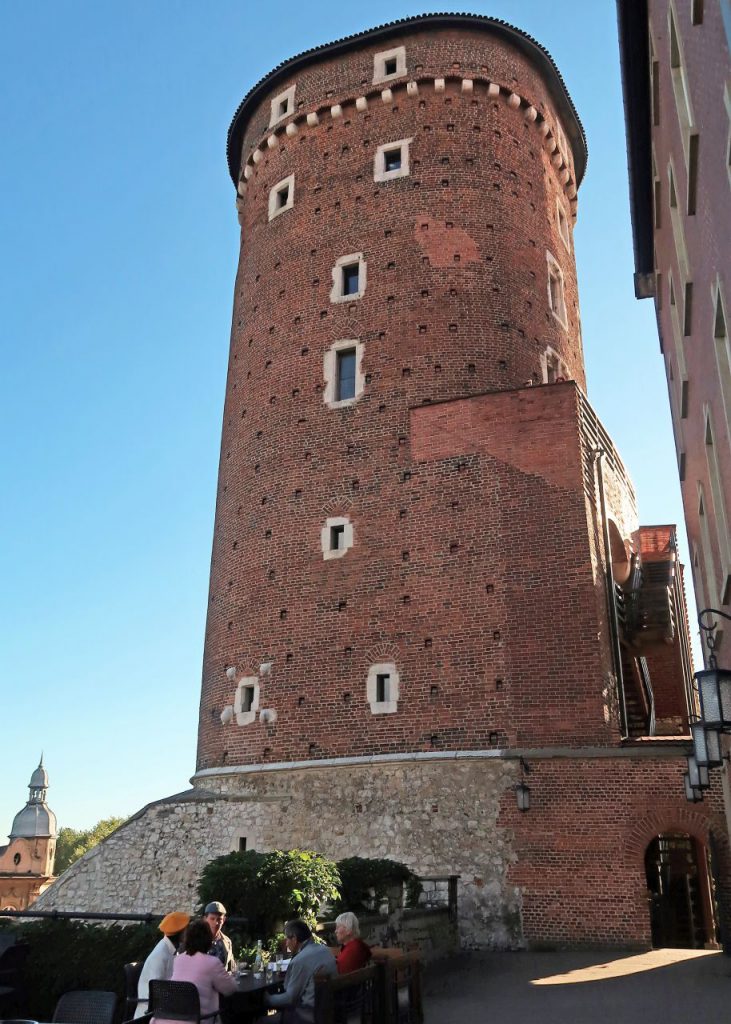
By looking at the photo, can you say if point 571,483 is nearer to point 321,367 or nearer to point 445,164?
point 321,367

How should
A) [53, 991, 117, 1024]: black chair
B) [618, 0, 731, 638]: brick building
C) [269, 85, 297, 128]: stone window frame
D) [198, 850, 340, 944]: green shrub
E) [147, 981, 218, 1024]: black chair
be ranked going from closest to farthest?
1. [147, 981, 218, 1024]: black chair
2. [53, 991, 117, 1024]: black chair
3. [618, 0, 731, 638]: brick building
4. [198, 850, 340, 944]: green shrub
5. [269, 85, 297, 128]: stone window frame

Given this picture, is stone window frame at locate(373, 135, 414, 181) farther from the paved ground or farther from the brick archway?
the paved ground

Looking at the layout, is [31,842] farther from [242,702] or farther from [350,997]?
[350,997]

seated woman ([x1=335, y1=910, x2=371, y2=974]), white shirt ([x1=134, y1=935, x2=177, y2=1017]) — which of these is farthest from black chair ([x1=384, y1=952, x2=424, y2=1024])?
white shirt ([x1=134, y1=935, x2=177, y2=1017])

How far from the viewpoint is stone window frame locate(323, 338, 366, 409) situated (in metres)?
19.2

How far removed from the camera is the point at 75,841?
84.2 m

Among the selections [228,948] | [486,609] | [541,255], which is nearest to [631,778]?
[486,609]

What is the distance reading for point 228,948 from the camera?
7.16 metres

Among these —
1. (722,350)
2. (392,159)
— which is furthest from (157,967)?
(392,159)

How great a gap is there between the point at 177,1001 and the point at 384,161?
1970 cm

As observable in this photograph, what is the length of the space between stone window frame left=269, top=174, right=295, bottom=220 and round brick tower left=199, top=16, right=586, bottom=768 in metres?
0.06

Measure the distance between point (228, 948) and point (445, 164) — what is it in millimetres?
18490

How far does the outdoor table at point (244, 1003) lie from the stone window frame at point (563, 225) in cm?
2065

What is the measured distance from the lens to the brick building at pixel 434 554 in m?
14.4
